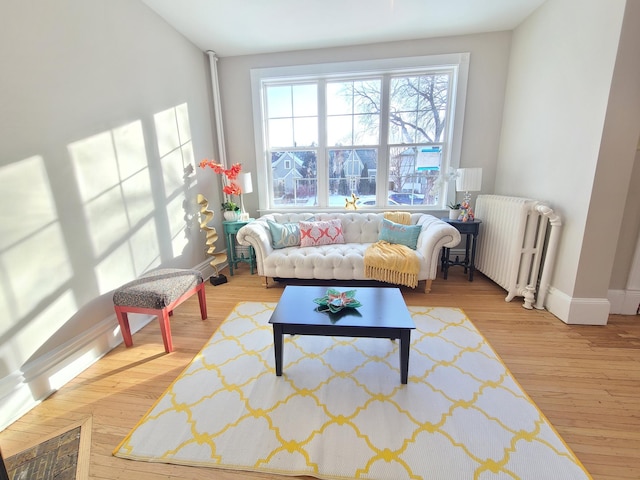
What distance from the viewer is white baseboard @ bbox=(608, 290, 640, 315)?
2316 millimetres

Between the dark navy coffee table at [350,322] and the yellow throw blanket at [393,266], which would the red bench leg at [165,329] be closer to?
the dark navy coffee table at [350,322]

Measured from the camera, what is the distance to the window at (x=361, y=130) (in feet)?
11.0

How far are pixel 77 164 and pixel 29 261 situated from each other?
0.70 metres

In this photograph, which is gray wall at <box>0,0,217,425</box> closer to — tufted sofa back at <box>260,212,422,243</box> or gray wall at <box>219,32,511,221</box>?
gray wall at <box>219,32,511,221</box>

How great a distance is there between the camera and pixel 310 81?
3525 mm

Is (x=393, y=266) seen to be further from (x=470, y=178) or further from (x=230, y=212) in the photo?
(x=230, y=212)

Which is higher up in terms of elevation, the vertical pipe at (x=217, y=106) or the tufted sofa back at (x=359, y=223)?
the vertical pipe at (x=217, y=106)

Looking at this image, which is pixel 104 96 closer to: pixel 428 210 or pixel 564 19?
pixel 428 210

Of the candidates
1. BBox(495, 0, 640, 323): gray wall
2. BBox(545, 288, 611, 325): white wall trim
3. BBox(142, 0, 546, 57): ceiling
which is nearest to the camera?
BBox(495, 0, 640, 323): gray wall

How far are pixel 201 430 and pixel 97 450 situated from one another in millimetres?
470

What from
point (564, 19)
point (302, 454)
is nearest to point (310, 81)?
point (564, 19)

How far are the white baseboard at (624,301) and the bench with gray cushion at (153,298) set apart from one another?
3602 millimetres

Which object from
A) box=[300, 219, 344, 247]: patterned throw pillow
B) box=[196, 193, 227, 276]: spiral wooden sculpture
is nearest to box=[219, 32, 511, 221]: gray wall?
box=[196, 193, 227, 276]: spiral wooden sculpture

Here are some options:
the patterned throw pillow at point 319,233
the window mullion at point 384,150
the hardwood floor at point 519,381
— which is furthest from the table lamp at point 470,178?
the patterned throw pillow at point 319,233
